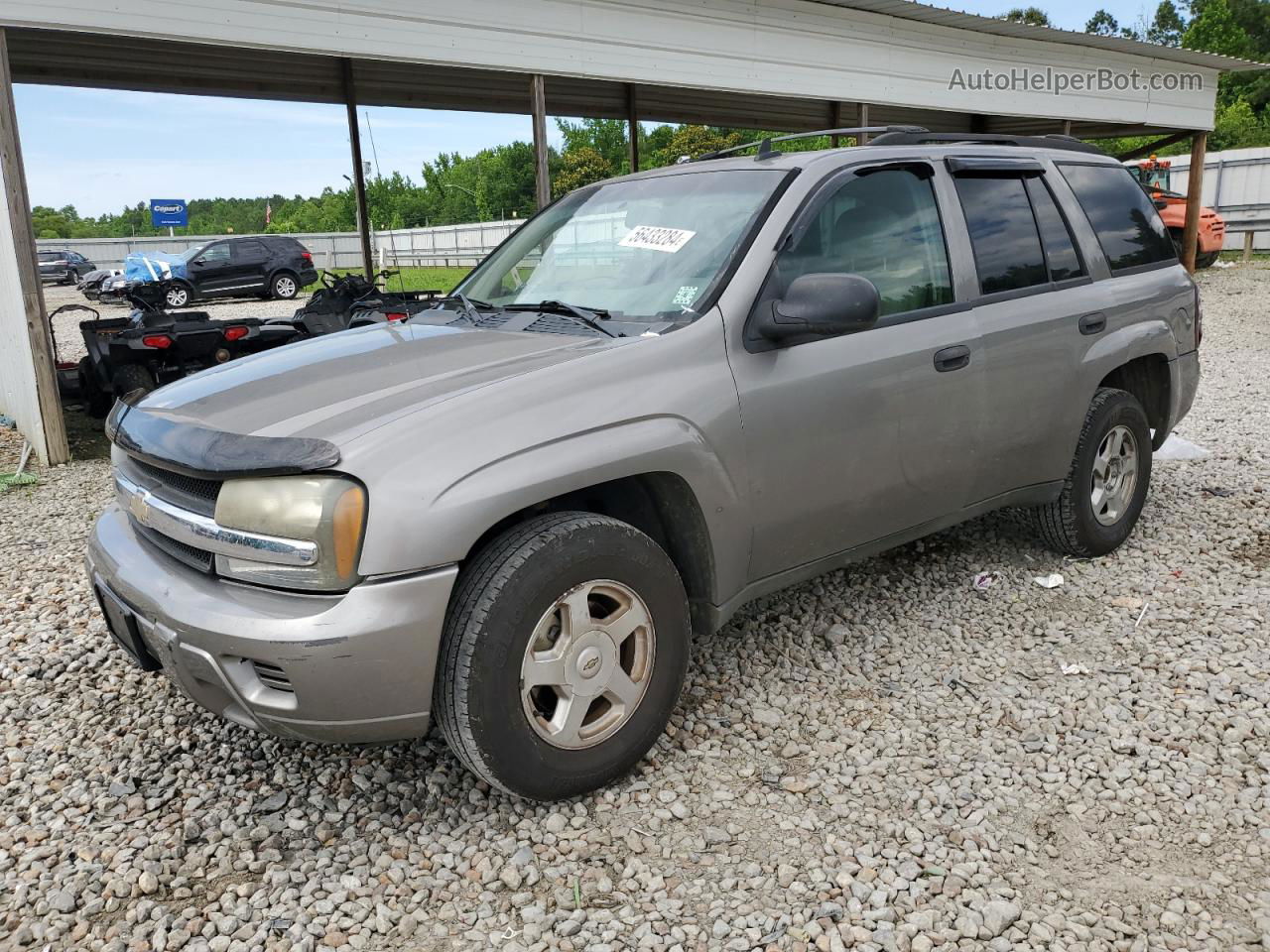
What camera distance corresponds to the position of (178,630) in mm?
2457

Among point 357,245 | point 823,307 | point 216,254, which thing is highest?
point 357,245

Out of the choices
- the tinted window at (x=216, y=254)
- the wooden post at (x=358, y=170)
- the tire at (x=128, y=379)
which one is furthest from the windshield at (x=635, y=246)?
the tinted window at (x=216, y=254)

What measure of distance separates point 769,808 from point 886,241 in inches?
80.2

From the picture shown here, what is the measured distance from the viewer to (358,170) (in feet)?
43.4

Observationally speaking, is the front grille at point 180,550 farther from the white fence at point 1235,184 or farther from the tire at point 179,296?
the white fence at point 1235,184

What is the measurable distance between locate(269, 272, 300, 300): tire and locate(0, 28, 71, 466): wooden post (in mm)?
19945

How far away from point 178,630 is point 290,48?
22.7 feet

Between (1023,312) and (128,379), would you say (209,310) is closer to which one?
(128,379)

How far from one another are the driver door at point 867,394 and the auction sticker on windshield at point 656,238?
0.37 m

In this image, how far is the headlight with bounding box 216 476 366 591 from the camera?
7.54 ft

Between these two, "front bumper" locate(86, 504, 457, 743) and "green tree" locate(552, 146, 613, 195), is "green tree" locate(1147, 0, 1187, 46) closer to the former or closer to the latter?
"green tree" locate(552, 146, 613, 195)

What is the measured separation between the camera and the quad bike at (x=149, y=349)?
842 centimetres

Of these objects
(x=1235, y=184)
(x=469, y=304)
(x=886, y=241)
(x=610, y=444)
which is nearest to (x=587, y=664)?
(x=610, y=444)

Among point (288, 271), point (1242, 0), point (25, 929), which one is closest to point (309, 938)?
point (25, 929)
